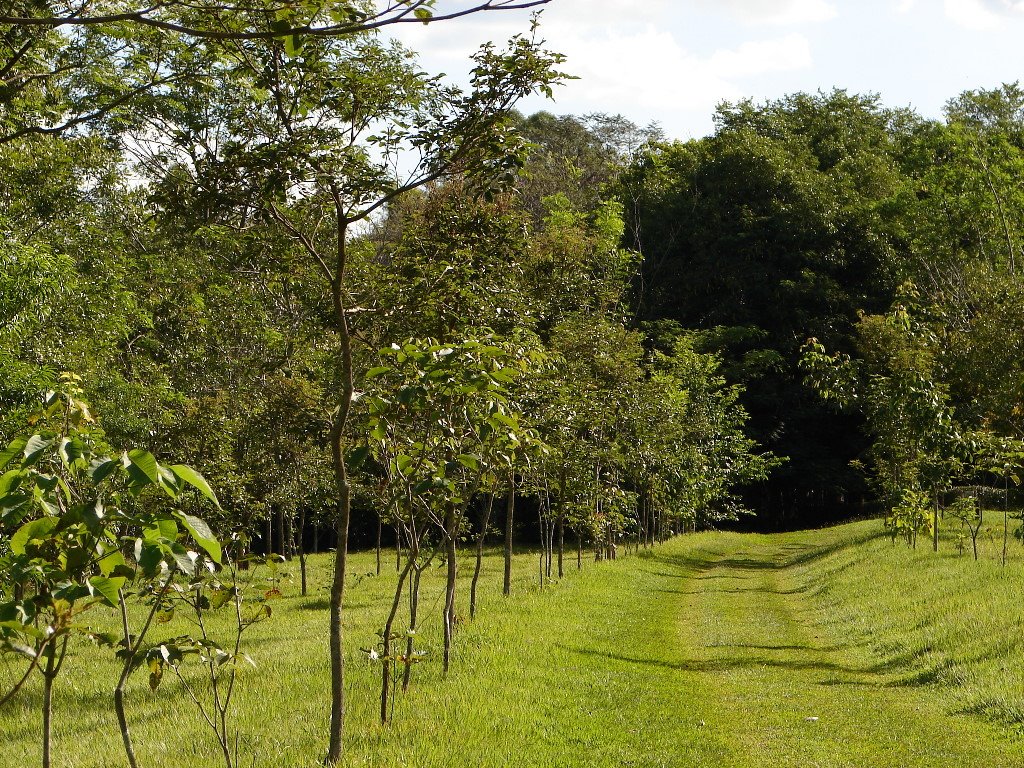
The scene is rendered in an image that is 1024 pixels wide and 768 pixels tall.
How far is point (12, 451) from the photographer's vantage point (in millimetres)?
2668

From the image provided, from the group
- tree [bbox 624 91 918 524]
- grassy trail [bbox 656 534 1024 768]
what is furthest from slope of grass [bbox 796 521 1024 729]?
tree [bbox 624 91 918 524]

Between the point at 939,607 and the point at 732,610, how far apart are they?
4.54 meters

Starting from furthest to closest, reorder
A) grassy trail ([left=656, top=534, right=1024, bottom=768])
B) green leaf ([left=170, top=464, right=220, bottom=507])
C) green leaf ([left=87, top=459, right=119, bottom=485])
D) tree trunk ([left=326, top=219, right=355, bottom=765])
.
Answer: grassy trail ([left=656, top=534, right=1024, bottom=768]) < tree trunk ([left=326, top=219, right=355, bottom=765]) < green leaf ([left=87, top=459, right=119, bottom=485]) < green leaf ([left=170, top=464, right=220, bottom=507])

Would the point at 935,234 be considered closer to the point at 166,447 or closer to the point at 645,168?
the point at 645,168

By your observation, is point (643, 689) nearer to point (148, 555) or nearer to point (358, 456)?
point (358, 456)

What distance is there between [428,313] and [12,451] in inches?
246

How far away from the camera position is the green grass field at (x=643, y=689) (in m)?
8.21

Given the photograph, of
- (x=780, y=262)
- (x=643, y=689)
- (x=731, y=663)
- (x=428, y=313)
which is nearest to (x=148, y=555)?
(x=428, y=313)

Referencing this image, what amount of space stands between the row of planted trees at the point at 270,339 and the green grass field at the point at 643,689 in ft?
1.70

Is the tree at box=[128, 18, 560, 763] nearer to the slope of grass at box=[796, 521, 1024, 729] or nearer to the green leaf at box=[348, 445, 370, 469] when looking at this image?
the green leaf at box=[348, 445, 370, 469]

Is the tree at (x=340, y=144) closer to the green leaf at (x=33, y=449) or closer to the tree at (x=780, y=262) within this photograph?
the green leaf at (x=33, y=449)

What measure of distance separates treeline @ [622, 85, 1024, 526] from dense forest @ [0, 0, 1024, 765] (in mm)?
191

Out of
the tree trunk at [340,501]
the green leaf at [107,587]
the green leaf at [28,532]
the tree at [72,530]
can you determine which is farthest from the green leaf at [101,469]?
the tree trunk at [340,501]

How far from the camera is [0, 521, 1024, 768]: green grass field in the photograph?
821 centimetres
